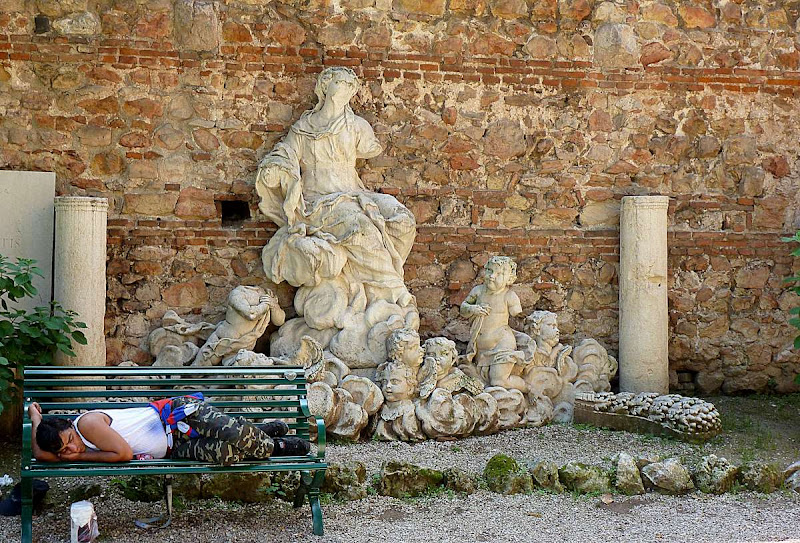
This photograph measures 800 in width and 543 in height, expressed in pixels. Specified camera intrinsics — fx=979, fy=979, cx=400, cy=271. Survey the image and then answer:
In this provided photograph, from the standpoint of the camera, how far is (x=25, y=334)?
19.9 ft

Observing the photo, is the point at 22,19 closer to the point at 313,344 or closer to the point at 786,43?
the point at 313,344

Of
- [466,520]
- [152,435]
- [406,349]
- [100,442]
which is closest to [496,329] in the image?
[406,349]

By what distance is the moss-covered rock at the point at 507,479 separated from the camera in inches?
214

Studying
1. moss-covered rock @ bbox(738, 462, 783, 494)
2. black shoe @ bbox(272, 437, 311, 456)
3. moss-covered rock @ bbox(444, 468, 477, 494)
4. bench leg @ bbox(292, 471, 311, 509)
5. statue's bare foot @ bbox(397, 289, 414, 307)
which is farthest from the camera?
statue's bare foot @ bbox(397, 289, 414, 307)

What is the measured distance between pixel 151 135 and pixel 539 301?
332 centimetres

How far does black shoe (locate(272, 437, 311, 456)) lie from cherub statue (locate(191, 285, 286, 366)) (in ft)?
6.93

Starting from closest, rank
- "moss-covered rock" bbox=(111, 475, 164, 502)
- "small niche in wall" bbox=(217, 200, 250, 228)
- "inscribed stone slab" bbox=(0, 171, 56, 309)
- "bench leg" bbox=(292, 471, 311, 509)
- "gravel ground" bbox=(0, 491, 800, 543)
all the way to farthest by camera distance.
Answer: "gravel ground" bbox=(0, 491, 800, 543) < "bench leg" bbox=(292, 471, 311, 509) < "moss-covered rock" bbox=(111, 475, 164, 502) < "inscribed stone slab" bbox=(0, 171, 56, 309) < "small niche in wall" bbox=(217, 200, 250, 228)

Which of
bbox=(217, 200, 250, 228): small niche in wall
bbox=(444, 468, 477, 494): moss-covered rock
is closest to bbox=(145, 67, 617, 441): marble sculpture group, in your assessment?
bbox=(217, 200, 250, 228): small niche in wall

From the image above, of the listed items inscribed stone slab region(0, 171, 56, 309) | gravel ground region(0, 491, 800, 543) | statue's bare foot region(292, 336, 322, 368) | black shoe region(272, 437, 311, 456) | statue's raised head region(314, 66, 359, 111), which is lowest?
gravel ground region(0, 491, 800, 543)

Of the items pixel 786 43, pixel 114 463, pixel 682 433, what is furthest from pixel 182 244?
pixel 786 43

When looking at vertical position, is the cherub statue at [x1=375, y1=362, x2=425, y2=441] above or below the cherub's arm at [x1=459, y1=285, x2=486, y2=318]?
below

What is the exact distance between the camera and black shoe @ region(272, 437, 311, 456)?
4.80 metres

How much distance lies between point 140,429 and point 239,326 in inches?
93.2

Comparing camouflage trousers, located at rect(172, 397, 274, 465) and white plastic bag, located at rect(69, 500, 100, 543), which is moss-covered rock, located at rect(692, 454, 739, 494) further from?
white plastic bag, located at rect(69, 500, 100, 543)
